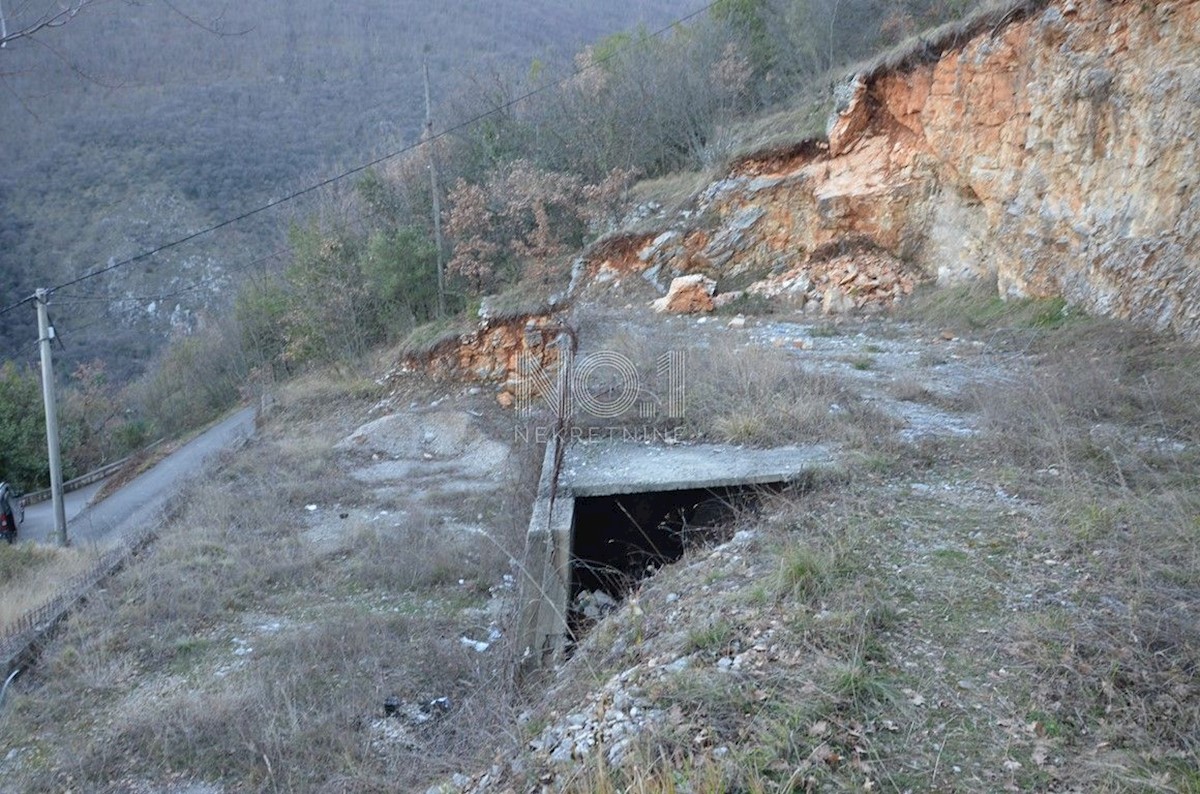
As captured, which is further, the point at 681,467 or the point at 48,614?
the point at 48,614

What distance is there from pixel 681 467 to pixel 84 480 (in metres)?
26.5

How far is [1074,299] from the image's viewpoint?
10719 mm

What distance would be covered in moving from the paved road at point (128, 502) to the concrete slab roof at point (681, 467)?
808 cm

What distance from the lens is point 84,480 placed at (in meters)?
27.4

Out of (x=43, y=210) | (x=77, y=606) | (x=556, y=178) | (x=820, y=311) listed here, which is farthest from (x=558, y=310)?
(x=43, y=210)

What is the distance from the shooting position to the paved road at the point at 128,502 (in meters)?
16.4

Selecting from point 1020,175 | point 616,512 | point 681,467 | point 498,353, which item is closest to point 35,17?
point 681,467

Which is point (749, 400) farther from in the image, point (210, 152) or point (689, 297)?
point (210, 152)

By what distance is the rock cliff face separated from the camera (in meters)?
9.30

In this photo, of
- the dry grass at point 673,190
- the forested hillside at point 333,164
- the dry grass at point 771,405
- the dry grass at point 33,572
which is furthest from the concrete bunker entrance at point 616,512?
the dry grass at point 673,190

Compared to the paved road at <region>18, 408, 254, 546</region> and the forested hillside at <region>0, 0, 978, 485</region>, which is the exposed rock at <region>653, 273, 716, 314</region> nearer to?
the forested hillside at <region>0, 0, 978, 485</region>

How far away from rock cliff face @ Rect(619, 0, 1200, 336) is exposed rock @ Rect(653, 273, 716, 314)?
1087 mm

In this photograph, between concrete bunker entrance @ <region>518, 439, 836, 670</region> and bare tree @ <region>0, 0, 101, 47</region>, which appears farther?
concrete bunker entrance @ <region>518, 439, 836, 670</region>

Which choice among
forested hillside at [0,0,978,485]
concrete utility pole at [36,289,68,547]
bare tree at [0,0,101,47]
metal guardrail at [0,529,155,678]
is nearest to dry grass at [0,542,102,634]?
metal guardrail at [0,529,155,678]
